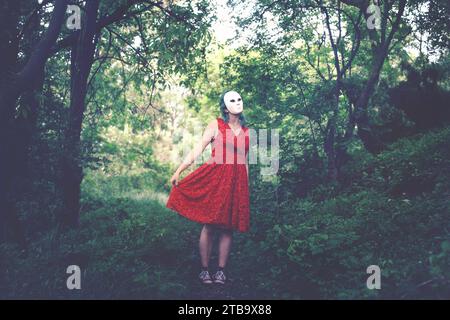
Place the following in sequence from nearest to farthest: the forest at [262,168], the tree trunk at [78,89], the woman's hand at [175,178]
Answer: the forest at [262,168] < the woman's hand at [175,178] < the tree trunk at [78,89]

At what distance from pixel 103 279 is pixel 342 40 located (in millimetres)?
7758

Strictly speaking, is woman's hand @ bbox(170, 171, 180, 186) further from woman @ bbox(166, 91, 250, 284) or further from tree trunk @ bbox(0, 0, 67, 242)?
tree trunk @ bbox(0, 0, 67, 242)

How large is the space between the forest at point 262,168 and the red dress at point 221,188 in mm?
774

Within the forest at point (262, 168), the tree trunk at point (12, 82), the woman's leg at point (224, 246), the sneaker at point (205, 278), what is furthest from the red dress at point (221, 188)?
the tree trunk at point (12, 82)

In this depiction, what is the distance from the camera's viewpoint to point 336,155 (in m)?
9.78

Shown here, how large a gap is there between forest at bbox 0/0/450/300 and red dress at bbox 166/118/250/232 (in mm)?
774

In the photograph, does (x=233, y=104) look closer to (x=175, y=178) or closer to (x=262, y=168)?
(x=175, y=178)

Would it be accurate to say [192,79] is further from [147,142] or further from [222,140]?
[147,142]

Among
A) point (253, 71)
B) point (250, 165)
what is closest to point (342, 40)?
point (253, 71)

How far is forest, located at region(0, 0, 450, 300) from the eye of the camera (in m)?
5.03

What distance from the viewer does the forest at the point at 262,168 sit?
16.5ft

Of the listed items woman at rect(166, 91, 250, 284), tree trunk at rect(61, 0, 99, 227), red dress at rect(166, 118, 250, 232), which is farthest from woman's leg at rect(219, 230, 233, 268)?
tree trunk at rect(61, 0, 99, 227)

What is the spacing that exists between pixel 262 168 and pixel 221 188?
5.23 meters

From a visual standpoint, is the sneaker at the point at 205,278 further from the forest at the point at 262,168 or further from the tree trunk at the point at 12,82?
the tree trunk at the point at 12,82
